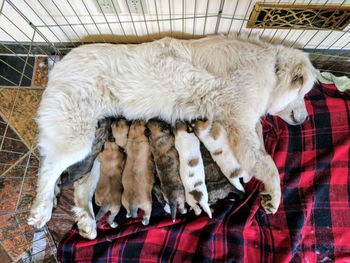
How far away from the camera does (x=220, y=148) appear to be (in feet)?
6.36

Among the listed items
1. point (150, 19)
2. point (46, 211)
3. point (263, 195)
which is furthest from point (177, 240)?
point (150, 19)

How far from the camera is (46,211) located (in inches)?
80.1

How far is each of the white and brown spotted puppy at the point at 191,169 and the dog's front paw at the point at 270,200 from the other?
0.52 m

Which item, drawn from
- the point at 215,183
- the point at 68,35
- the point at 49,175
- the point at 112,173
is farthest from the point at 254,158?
the point at 68,35

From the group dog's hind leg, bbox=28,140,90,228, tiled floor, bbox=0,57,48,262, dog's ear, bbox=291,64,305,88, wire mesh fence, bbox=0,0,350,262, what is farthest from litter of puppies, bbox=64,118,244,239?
dog's ear, bbox=291,64,305,88

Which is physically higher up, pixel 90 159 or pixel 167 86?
pixel 167 86

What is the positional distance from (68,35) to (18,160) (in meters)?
1.47

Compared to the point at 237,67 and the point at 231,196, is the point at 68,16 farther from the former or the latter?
the point at 231,196

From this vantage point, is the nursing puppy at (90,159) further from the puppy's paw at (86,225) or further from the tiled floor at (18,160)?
the tiled floor at (18,160)

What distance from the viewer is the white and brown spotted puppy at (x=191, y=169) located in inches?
74.4

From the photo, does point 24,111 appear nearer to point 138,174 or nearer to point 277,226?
point 138,174

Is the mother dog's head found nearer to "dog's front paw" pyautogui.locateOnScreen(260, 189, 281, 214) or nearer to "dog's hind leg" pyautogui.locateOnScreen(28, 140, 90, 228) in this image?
"dog's front paw" pyautogui.locateOnScreen(260, 189, 281, 214)

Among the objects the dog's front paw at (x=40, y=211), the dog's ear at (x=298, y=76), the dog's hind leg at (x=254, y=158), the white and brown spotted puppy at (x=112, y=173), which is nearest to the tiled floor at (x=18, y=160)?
the dog's front paw at (x=40, y=211)

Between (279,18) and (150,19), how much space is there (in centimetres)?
114
